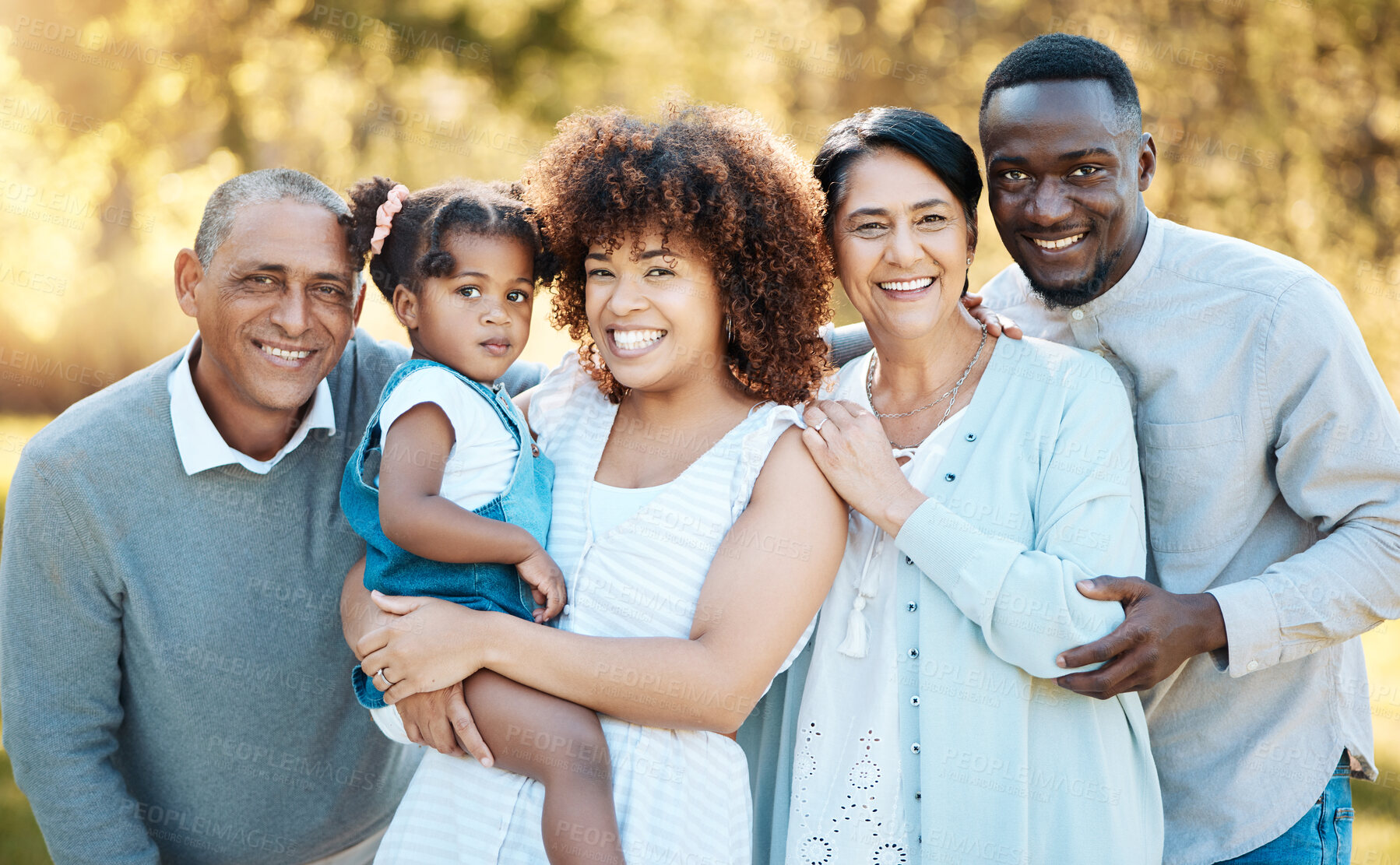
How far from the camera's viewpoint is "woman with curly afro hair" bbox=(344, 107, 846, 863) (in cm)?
221

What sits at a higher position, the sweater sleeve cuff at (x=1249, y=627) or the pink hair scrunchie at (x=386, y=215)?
the pink hair scrunchie at (x=386, y=215)

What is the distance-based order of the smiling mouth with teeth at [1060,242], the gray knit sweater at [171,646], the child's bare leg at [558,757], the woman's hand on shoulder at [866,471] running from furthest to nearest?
the gray knit sweater at [171,646]
the smiling mouth with teeth at [1060,242]
the woman's hand on shoulder at [866,471]
the child's bare leg at [558,757]

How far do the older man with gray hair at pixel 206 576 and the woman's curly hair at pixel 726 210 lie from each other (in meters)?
0.82

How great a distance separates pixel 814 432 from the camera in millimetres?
2408

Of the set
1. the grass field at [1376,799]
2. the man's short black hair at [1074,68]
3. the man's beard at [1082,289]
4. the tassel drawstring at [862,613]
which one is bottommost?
the grass field at [1376,799]

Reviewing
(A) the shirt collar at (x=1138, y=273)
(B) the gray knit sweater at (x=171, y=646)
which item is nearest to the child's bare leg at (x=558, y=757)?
(B) the gray knit sweater at (x=171, y=646)

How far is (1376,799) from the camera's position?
5160 millimetres

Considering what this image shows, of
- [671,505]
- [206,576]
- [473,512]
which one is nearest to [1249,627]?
[671,505]

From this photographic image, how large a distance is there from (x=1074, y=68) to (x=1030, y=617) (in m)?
1.36

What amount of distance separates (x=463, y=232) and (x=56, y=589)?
1.46m

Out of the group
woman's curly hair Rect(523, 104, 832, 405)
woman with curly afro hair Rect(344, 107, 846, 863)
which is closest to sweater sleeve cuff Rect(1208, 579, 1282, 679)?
woman with curly afro hair Rect(344, 107, 846, 863)

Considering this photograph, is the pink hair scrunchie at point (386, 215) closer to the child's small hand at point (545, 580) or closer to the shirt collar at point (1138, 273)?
the child's small hand at point (545, 580)

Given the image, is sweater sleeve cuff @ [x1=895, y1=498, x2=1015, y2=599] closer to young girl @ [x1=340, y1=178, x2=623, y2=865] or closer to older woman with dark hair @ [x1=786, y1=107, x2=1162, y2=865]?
older woman with dark hair @ [x1=786, y1=107, x2=1162, y2=865]

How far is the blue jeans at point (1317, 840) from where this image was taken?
248 cm
